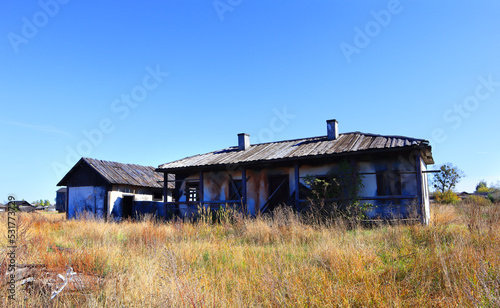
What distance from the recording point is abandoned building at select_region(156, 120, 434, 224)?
41.0 feet

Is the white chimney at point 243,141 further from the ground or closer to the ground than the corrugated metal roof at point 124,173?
further from the ground

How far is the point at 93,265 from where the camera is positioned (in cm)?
524

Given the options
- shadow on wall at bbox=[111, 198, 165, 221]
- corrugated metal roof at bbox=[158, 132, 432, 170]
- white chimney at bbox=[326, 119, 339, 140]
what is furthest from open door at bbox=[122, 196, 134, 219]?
white chimney at bbox=[326, 119, 339, 140]

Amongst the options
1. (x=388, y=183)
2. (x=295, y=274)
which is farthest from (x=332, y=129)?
(x=295, y=274)

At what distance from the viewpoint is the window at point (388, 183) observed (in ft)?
42.6

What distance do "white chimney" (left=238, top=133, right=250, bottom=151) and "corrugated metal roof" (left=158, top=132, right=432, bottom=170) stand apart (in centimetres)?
28

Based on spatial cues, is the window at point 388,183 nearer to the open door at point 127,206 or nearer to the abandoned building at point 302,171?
the abandoned building at point 302,171

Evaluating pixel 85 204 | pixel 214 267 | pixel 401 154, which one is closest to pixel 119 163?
pixel 85 204

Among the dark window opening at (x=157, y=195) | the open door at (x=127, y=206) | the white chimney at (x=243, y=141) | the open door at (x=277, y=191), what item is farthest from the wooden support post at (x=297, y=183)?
the dark window opening at (x=157, y=195)

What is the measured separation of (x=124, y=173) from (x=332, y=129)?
1396 centimetres

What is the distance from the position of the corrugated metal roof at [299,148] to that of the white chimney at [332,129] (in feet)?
0.66

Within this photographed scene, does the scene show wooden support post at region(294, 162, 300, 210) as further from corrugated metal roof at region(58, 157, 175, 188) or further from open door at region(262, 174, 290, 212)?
corrugated metal roof at region(58, 157, 175, 188)

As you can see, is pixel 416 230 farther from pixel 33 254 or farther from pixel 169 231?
pixel 33 254

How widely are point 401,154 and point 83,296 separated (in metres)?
11.7
